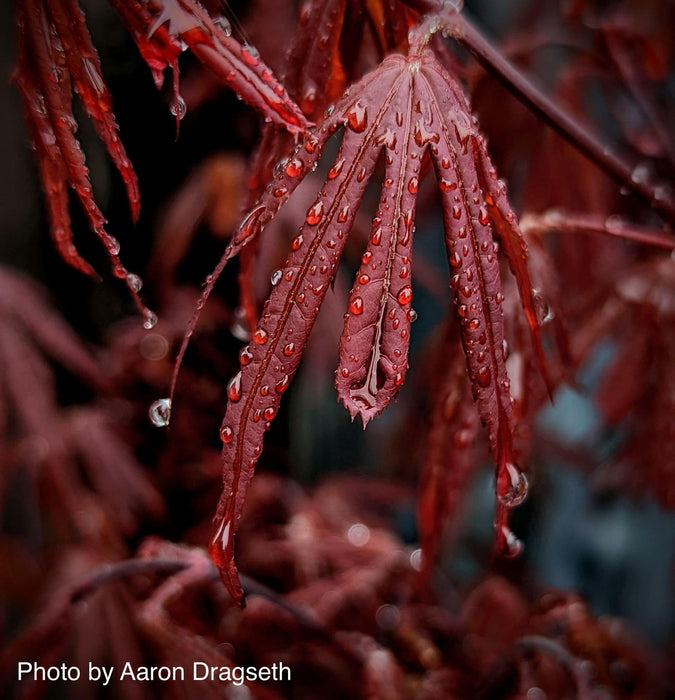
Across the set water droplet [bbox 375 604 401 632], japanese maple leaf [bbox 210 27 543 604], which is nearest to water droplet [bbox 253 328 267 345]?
japanese maple leaf [bbox 210 27 543 604]

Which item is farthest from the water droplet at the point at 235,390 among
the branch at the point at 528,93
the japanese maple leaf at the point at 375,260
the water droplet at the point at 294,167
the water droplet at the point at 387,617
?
the water droplet at the point at 387,617

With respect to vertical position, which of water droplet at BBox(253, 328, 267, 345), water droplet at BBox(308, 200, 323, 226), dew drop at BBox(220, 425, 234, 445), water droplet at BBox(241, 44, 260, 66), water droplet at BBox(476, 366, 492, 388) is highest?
water droplet at BBox(241, 44, 260, 66)

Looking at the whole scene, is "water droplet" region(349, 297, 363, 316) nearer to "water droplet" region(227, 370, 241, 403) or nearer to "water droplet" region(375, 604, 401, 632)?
"water droplet" region(227, 370, 241, 403)

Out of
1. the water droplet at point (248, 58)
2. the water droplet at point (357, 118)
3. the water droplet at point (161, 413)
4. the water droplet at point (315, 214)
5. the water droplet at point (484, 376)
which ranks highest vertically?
the water droplet at point (248, 58)

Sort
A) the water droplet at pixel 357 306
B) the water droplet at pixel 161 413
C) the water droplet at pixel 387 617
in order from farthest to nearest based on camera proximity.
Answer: the water droplet at pixel 387 617, the water droplet at pixel 161 413, the water droplet at pixel 357 306

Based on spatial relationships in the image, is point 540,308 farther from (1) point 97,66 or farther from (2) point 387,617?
(2) point 387,617

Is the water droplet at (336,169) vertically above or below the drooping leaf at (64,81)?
below

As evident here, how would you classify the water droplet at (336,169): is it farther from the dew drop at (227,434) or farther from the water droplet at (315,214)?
the dew drop at (227,434)

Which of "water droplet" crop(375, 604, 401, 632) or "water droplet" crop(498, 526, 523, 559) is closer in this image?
"water droplet" crop(498, 526, 523, 559)

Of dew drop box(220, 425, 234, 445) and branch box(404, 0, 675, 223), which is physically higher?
branch box(404, 0, 675, 223)
